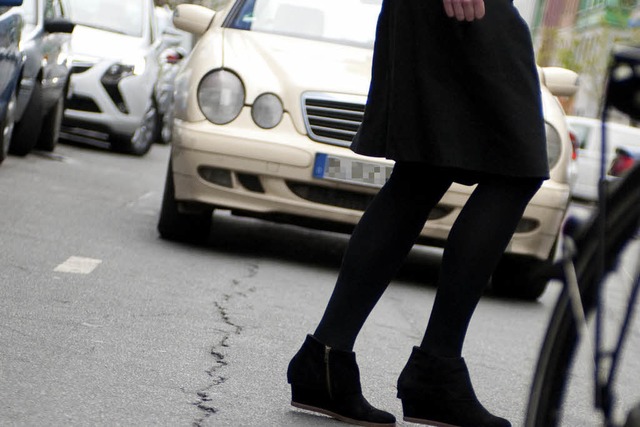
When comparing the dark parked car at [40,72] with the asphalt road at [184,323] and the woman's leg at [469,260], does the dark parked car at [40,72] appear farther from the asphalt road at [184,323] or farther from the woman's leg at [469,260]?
the woman's leg at [469,260]

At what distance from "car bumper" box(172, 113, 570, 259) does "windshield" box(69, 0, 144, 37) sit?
306 inches

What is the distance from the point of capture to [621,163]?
256 centimetres

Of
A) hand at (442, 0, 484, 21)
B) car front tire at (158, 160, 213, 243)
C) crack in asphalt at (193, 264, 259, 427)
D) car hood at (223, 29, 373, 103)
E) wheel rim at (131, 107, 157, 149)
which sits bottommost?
wheel rim at (131, 107, 157, 149)

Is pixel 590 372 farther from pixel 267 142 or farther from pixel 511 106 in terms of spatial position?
pixel 267 142

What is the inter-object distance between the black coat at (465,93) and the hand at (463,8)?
0.14ft

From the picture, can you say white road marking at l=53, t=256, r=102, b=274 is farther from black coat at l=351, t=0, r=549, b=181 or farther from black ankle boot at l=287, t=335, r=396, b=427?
black coat at l=351, t=0, r=549, b=181

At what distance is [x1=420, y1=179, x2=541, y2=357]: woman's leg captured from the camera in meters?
3.25

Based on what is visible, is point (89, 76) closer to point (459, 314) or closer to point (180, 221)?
point (180, 221)

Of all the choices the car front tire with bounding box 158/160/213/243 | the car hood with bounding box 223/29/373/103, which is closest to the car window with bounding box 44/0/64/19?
the car hood with bounding box 223/29/373/103

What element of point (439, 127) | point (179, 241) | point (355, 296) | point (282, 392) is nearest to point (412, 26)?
point (439, 127)

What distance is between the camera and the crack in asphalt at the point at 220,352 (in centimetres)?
349

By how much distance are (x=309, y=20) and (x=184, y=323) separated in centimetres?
303

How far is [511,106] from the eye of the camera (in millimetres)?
3229

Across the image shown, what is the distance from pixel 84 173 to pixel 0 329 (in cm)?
659
